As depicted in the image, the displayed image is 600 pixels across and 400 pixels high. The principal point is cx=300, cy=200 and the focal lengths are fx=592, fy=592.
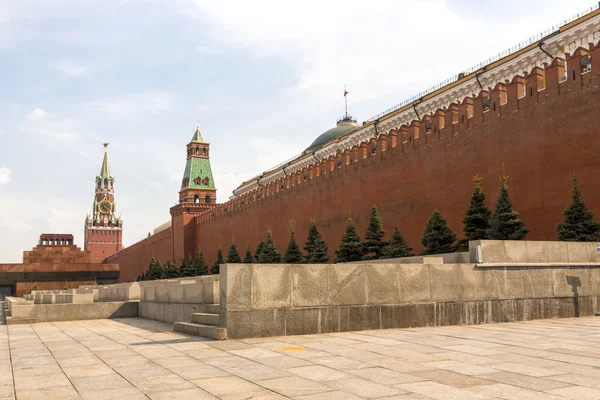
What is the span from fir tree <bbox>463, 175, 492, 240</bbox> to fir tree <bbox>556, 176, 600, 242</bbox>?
276 centimetres

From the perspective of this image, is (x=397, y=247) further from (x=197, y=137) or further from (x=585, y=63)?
(x=197, y=137)

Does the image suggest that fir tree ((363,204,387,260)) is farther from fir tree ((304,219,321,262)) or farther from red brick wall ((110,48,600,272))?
fir tree ((304,219,321,262))

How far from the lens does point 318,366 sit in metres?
4.73

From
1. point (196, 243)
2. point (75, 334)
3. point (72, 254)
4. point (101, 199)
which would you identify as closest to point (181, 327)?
point (75, 334)

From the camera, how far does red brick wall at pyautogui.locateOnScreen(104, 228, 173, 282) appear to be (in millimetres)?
51091

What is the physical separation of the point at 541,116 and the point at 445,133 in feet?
13.0

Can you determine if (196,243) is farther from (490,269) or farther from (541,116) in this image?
(490,269)

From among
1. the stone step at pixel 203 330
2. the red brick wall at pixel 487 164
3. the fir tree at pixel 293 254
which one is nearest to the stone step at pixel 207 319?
the stone step at pixel 203 330

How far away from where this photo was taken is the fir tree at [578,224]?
13648mm

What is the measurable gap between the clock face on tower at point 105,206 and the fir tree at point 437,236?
10206 cm

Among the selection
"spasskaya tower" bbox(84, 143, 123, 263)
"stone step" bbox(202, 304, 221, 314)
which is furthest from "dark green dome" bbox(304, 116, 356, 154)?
"spasskaya tower" bbox(84, 143, 123, 263)

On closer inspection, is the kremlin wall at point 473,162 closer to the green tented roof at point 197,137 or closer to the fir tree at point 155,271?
the fir tree at point 155,271

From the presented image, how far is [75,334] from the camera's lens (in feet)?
26.5

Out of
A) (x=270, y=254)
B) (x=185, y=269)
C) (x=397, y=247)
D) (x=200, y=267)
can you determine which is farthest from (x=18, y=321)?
(x=185, y=269)
